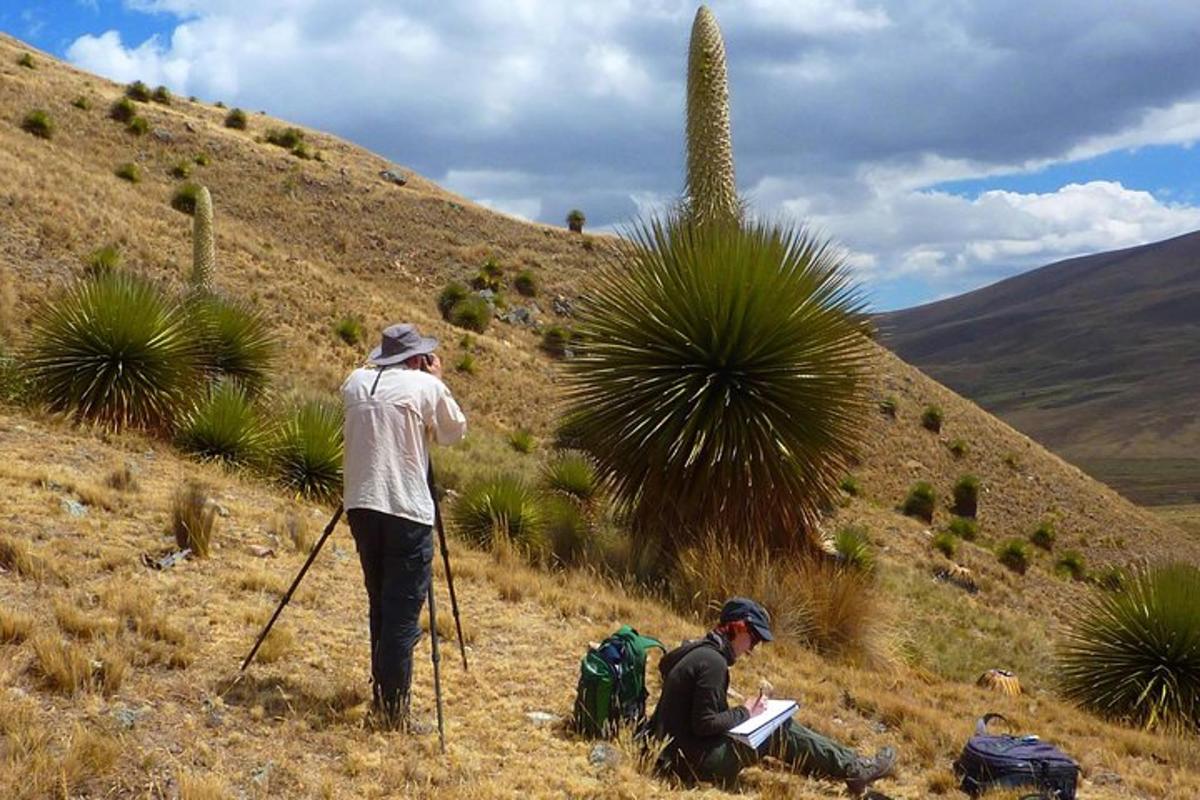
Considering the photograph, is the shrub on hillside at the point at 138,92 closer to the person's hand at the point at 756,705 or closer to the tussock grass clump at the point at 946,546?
the tussock grass clump at the point at 946,546

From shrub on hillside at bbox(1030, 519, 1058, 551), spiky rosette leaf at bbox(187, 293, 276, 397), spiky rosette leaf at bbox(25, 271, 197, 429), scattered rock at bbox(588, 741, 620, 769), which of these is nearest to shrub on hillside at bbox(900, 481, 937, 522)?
shrub on hillside at bbox(1030, 519, 1058, 551)

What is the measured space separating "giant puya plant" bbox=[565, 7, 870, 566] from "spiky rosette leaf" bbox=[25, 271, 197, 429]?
4.90 meters

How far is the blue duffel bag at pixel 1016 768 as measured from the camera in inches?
212

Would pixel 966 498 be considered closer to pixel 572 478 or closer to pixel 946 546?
pixel 946 546

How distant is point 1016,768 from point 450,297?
30.1 metres

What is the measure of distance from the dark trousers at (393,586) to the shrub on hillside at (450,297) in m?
29.0

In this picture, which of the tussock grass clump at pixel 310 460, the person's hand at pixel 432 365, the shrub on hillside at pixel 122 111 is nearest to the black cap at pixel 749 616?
the person's hand at pixel 432 365

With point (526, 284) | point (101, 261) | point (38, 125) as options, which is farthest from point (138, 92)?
point (101, 261)

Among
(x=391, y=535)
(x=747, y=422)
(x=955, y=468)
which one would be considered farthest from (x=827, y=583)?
(x=955, y=468)

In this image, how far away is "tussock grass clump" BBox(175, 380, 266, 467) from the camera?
10867 millimetres

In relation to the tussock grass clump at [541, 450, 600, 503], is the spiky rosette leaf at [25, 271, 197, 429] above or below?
above

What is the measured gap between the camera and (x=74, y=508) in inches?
291

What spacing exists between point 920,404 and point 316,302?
21624 millimetres

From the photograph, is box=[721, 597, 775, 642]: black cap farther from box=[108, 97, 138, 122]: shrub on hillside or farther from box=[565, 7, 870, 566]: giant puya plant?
box=[108, 97, 138, 122]: shrub on hillside
